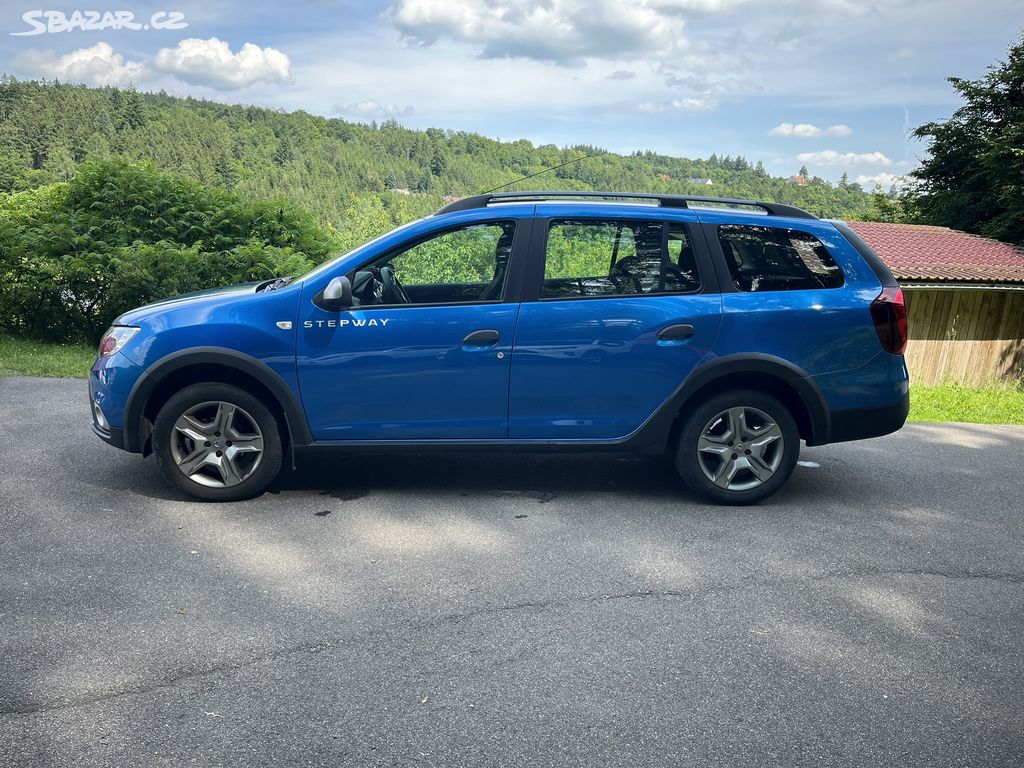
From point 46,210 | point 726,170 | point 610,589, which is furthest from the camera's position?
point 726,170

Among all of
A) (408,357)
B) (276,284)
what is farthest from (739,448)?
(276,284)

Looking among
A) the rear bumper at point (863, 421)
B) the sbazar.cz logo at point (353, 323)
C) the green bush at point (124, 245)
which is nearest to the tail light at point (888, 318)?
the rear bumper at point (863, 421)

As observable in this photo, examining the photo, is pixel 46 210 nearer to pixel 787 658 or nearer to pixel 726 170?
pixel 787 658

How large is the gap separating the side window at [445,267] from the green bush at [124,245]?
7.70 m

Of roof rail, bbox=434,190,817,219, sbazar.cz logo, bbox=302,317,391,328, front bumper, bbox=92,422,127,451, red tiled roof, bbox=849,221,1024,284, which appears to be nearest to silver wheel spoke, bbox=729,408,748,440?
roof rail, bbox=434,190,817,219

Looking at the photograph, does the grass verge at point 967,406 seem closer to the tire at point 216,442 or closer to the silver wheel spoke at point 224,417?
the tire at point 216,442

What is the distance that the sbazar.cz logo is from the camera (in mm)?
5262

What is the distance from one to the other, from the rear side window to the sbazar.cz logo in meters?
2.18

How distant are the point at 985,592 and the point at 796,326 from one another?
1.85 metres

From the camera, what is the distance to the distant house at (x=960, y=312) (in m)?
19.9

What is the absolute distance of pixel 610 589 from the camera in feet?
13.9

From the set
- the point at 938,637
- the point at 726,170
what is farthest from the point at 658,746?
the point at 726,170

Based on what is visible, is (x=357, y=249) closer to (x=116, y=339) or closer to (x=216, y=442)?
(x=216, y=442)

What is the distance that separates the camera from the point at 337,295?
519 centimetres
